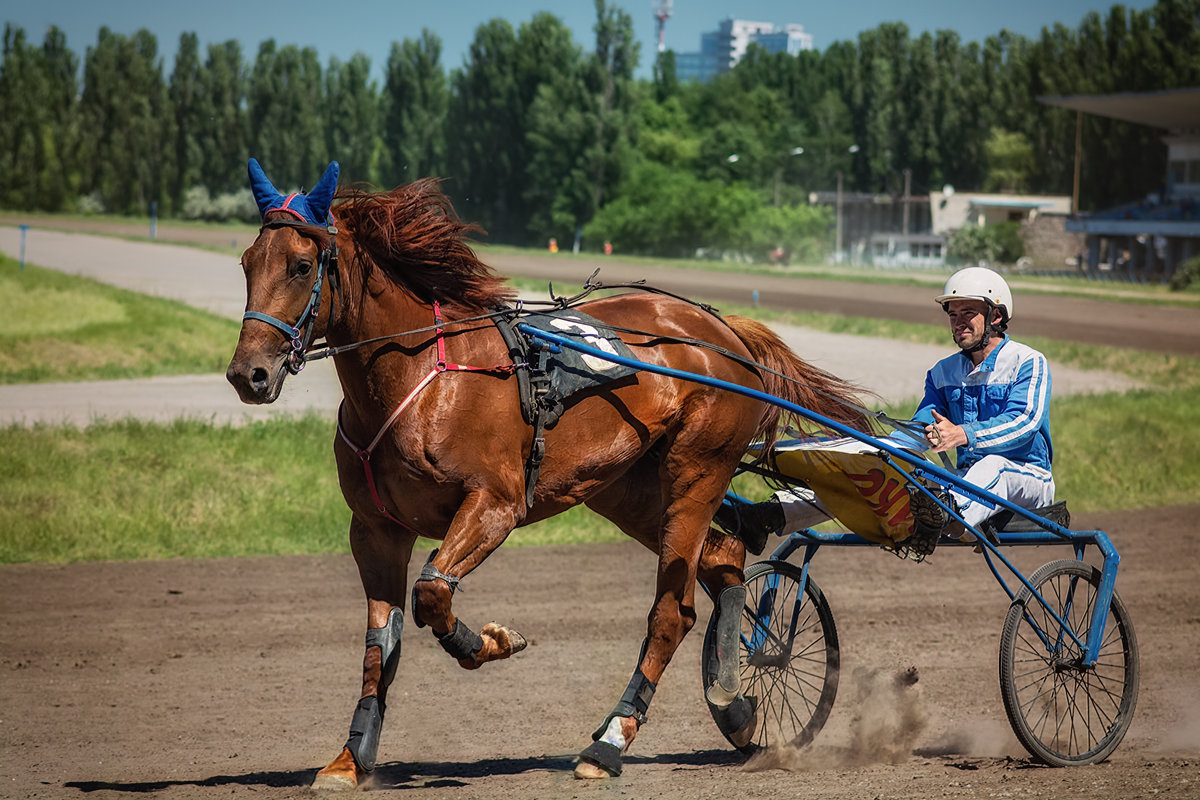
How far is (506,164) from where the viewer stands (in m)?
54.2

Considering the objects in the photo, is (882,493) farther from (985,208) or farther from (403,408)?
(985,208)

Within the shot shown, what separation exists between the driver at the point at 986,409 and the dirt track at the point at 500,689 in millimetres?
858

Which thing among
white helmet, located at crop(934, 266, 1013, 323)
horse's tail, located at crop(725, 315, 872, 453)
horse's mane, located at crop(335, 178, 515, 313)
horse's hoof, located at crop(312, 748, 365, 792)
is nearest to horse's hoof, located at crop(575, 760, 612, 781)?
horse's hoof, located at crop(312, 748, 365, 792)

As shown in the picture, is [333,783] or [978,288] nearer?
[333,783]

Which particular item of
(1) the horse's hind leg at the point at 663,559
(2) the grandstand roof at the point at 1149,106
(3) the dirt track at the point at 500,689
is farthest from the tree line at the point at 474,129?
(1) the horse's hind leg at the point at 663,559

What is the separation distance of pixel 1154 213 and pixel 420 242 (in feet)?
156

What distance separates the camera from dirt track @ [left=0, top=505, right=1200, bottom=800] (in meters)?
4.39

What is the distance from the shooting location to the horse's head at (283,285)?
3678mm

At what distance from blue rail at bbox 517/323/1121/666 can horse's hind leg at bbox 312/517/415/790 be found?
881 mm

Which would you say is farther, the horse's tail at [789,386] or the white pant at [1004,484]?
the horse's tail at [789,386]

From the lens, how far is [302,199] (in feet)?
12.8

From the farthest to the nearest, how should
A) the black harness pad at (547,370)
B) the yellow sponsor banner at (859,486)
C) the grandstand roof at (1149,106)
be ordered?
1. the grandstand roof at (1149,106)
2. the yellow sponsor banner at (859,486)
3. the black harness pad at (547,370)

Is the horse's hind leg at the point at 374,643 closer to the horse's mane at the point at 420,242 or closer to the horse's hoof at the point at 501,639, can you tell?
the horse's hoof at the point at 501,639

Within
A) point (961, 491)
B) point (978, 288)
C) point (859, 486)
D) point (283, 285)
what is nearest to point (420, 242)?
point (283, 285)
